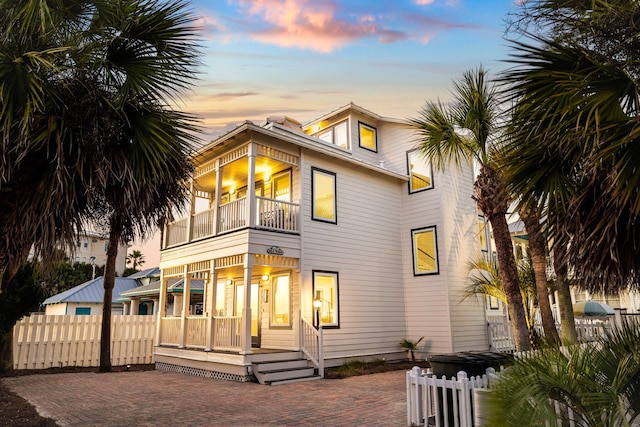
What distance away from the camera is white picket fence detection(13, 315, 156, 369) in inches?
499

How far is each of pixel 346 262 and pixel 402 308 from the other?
3204 mm

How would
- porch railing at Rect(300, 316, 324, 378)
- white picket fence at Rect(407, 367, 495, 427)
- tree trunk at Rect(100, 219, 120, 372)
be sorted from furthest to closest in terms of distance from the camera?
tree trunk at Rect(100, 219, 120, 372), porch railing at Rect(300, 316, 324, 378), white picket fence at Rect(407, 367, 495, 427)

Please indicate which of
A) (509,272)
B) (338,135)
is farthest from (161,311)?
(509,272)

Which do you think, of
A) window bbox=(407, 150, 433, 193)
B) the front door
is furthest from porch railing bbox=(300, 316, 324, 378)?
window bbox=(407, 150, 433, 193)

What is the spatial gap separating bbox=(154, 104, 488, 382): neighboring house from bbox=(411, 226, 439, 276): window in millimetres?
39

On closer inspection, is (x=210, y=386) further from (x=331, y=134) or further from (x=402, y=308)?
(x=331, y=134)

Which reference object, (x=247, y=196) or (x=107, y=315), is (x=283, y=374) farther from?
(x=107, y=315)

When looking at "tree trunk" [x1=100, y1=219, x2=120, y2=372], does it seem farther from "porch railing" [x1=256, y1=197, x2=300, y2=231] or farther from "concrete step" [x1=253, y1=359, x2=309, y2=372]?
"concrete step" [x1=253, y1=359, x2=309, y2=372]

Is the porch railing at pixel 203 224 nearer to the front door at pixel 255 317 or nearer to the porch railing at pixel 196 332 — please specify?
the front door at pixel 255 317

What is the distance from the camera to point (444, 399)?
219 inches

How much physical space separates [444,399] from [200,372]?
8.80 meters

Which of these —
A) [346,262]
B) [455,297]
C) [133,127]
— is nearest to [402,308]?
[455,297]

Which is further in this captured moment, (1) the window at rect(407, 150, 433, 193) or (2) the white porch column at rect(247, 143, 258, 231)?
(1) the window at rect(407, 150, 433, 193)

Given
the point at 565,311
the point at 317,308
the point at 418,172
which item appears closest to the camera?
the point at 565,311
